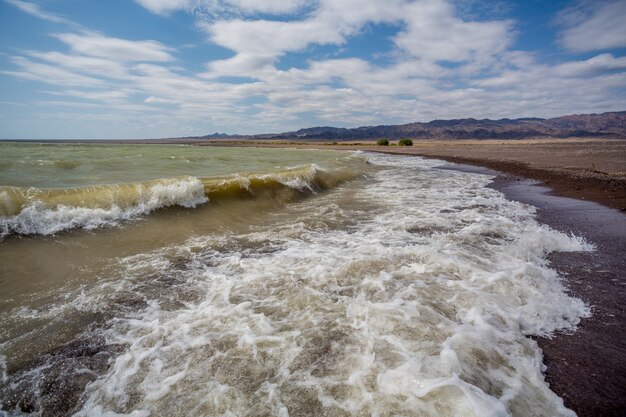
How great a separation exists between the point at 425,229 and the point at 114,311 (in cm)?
655

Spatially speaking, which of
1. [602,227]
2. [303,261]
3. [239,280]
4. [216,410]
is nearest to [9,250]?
[239,280]

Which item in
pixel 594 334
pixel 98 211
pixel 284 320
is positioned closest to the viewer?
pixel 594 334

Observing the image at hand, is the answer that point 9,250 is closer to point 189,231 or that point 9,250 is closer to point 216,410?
point 189,231

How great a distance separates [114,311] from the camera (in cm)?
429

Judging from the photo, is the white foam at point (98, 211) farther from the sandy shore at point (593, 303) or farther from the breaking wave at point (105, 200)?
the sandy shore at point (593, 303)

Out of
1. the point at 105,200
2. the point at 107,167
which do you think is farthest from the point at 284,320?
the point at 107,167

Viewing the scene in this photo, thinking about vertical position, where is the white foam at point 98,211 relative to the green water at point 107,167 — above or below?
below

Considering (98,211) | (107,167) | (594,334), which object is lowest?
(594,334)

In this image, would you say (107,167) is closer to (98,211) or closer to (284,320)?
(98,211)

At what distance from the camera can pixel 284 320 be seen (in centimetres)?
396

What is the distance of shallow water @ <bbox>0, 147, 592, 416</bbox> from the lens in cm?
279

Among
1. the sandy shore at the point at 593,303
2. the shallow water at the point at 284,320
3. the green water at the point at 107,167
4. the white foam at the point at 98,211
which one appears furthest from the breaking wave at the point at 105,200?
the sandy shore at the point at 593,303

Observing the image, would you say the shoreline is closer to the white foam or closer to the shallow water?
the shallow water

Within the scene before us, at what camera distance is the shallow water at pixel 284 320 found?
2.79 m
